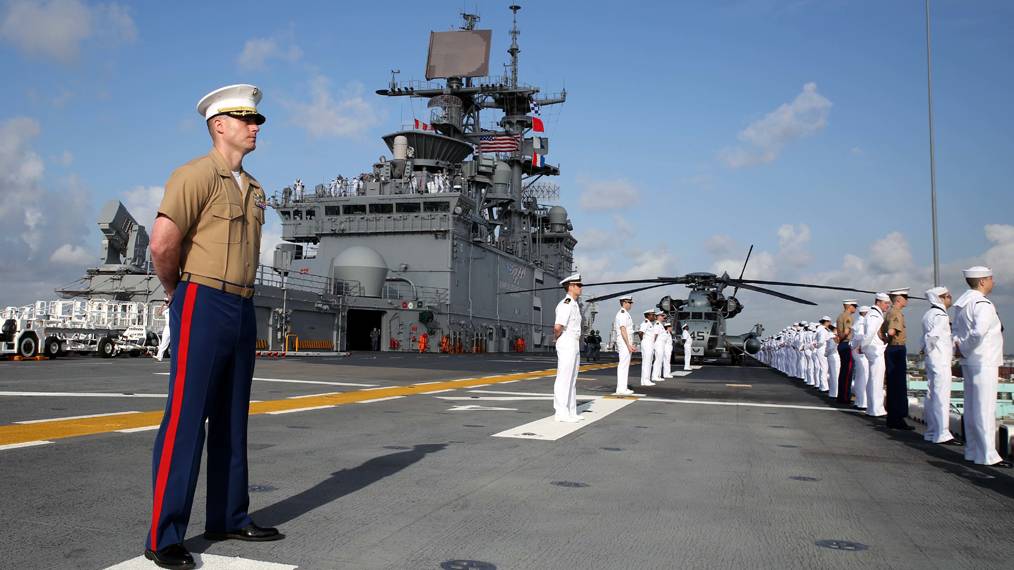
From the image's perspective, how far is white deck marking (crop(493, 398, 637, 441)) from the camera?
Answer: 7008 millimetres

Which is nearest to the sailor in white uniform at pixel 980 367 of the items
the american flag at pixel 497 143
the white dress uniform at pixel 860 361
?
the white dress uniform at pixel 860 361

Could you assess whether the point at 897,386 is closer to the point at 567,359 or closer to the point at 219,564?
the point at 567,359

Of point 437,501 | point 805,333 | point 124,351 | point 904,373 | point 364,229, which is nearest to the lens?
point 437,501

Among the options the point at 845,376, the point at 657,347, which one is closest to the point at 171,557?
the point at 845,376

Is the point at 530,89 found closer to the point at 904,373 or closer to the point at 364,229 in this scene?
the point at 364,229

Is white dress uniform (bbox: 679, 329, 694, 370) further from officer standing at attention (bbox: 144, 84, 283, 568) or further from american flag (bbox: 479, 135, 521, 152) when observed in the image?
american flag (bbox: 479, 135, 521, 152)

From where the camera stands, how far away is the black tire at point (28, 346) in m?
20.6

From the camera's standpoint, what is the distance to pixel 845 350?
13609 millimetres

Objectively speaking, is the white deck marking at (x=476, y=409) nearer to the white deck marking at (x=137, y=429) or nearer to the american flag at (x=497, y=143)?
the white deck marking at (x=137, y=429)

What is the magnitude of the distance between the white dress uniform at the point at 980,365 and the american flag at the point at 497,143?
4906cm

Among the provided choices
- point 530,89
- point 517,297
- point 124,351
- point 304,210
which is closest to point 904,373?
point 124,351

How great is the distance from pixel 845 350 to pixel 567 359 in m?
7.57

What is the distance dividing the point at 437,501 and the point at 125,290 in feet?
101

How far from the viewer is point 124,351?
24484mm
